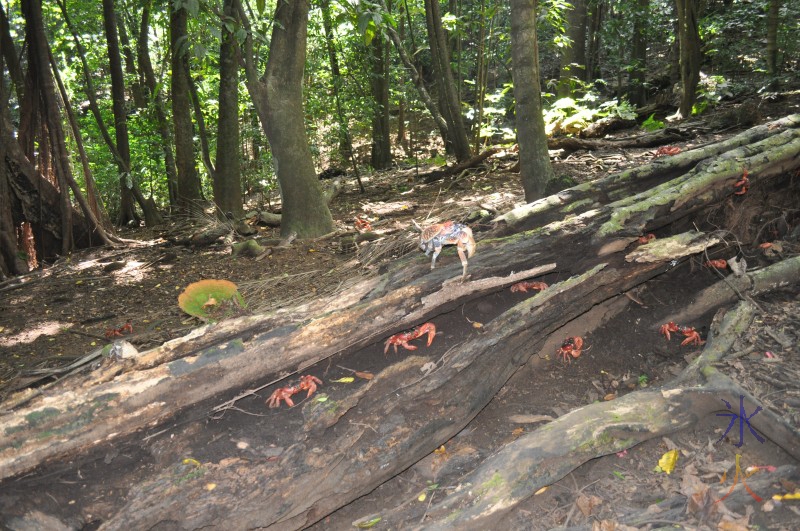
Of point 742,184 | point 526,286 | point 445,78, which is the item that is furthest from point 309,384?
point 445,78

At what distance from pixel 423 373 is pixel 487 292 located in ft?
2.28

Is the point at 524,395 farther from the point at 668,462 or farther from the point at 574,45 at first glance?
the point at 574,45

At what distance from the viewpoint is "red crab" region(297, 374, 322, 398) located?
2957 millimetres

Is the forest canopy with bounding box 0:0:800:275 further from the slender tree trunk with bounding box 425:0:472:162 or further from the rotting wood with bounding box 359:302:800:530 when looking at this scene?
the rotting wood with bounding box 359:302:800:530

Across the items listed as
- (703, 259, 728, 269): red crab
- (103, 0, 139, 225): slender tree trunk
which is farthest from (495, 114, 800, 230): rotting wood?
(103, 0, 139, 225): slender tree trunk

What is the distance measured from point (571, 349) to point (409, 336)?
3.64 feet

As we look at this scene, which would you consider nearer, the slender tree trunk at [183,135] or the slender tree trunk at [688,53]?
the slender tree trunk at [183,135]

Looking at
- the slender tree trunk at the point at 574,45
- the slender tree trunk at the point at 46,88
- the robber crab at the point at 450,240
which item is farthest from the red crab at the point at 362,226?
the slender tree trunk at the point at 574,45

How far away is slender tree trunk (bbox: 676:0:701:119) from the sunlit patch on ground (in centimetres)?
1036

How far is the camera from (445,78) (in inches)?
355

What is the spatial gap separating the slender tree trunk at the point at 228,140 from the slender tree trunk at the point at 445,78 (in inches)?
122

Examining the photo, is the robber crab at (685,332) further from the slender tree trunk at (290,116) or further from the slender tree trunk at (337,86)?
the slender tree trunk at (337,86)

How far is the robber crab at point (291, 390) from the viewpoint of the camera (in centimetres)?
291

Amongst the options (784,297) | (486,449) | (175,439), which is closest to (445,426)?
(486,449)
